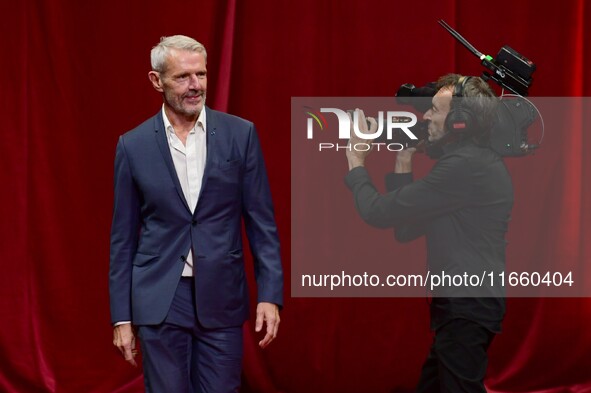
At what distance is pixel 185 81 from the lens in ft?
7.67

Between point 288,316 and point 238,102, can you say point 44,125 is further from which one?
point 288,316

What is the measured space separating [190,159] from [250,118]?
1.35 m

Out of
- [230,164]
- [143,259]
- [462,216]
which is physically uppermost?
[230,164]

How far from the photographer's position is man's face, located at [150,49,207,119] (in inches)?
92.0

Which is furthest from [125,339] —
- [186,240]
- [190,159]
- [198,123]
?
[198,123]

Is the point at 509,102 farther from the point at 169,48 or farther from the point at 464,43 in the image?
the point at 169,48

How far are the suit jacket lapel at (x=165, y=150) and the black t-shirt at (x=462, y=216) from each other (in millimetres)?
566

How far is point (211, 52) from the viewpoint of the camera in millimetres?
3641

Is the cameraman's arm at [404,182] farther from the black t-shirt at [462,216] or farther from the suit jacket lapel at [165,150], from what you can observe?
the suit jacket lapel at [165,150]

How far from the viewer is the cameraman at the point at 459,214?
8.05ft

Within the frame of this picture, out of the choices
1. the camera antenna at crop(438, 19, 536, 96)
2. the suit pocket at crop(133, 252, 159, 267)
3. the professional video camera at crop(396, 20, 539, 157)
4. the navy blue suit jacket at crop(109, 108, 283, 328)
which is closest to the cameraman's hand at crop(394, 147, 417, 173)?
the professional video camera at crop(396, 20, 539, 157)

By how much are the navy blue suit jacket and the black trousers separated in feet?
1.57

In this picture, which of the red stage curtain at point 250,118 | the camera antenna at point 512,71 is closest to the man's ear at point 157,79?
the camera antenna at point 512,71

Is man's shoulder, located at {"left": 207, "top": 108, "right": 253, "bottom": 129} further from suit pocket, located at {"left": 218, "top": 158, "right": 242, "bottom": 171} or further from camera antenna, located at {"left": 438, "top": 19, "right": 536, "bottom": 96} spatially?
camera antenna, located at {"left": 438, "top": 19, "right": 536, "bottom": 96}
